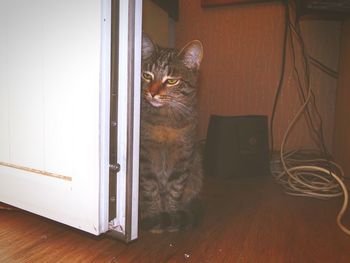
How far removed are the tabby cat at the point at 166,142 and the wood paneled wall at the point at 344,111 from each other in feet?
2.39

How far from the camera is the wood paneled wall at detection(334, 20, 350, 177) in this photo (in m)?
1.23

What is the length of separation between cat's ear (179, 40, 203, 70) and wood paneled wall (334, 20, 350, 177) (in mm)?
722

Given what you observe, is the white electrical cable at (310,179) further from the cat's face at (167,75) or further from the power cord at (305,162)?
the cat's face at (167,75)

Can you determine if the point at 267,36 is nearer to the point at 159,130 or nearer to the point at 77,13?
the point at 159,130

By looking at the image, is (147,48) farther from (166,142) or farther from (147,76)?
(166,142)

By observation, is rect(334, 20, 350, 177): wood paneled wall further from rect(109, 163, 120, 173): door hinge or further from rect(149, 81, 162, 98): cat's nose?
rect(109, 163, 120, 173): door hinge

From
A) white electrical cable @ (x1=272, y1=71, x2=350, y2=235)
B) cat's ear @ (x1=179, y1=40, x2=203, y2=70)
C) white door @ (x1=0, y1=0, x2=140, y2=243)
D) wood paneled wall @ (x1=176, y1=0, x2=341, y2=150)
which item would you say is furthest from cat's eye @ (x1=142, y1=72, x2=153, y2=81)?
wood paneled wall @ (x1=176, y1=0, x2=341, y2=150)

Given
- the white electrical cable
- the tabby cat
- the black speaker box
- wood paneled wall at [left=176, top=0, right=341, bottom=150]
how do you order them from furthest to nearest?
1. wood paneled wall at [left=176, top=0, right=341, bottom=150]
2. the black speaker box
3. the white electrical cable
4. the tabby cat

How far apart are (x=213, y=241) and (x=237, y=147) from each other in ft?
2.14

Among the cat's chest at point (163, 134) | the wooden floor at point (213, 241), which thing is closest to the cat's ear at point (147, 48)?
the cat's chest at point (163, 134)

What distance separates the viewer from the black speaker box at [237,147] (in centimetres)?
133

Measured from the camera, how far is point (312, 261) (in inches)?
26.7

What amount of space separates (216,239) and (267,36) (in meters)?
1.17

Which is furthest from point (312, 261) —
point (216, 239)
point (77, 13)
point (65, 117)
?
point (77, 13)
